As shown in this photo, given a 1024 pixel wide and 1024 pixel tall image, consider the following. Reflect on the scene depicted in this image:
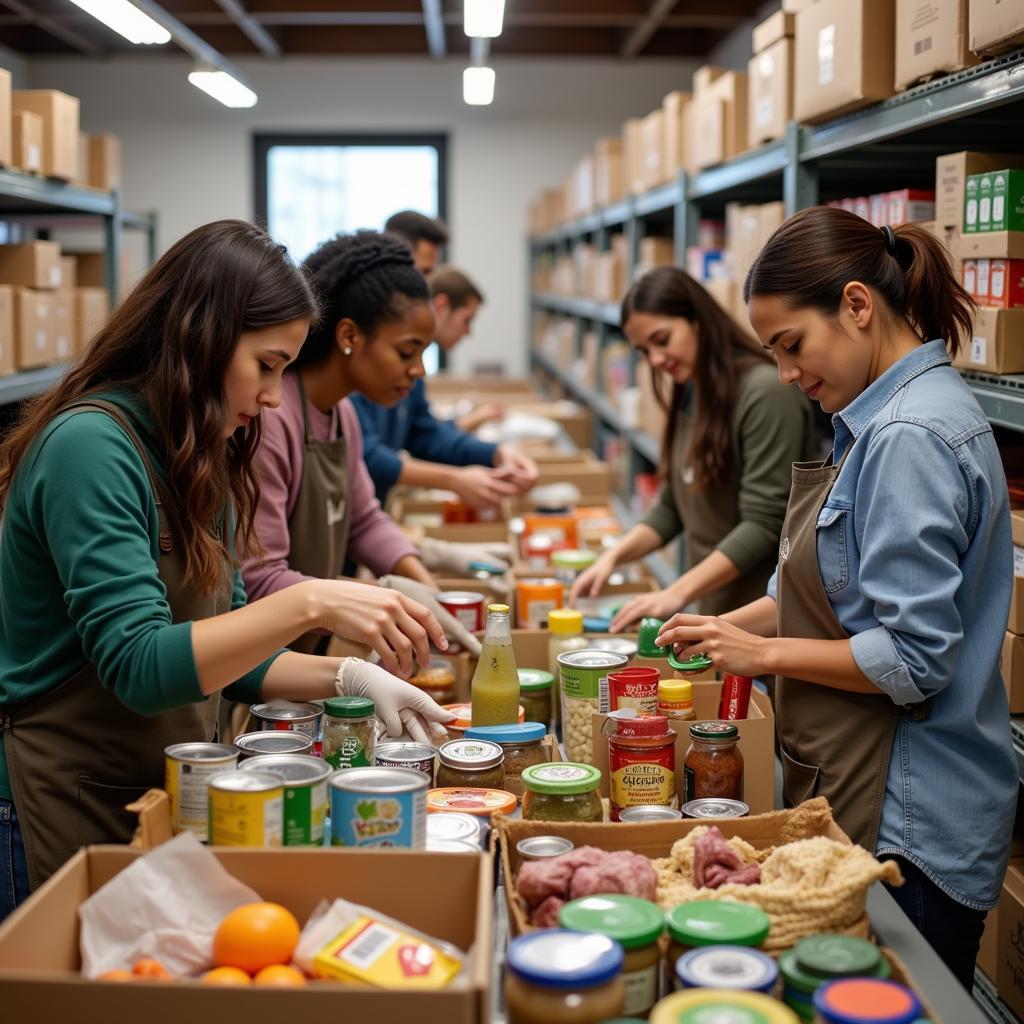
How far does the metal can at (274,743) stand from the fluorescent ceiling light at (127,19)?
2.56 m

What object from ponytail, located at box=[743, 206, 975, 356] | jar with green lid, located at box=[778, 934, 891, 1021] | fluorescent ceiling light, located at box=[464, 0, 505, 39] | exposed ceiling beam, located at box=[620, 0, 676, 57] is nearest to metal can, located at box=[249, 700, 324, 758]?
jar with green lid, located at box=[778, 934, 891, 1021]

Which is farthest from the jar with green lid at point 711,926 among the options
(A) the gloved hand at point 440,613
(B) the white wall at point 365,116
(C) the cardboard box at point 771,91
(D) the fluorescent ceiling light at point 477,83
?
(B) the white wall at point 365,116

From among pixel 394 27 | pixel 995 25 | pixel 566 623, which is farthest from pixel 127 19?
pixel 394 27

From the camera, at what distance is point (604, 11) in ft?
31.1

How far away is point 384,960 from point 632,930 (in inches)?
10.2

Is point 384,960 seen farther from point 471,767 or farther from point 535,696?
point 535,696

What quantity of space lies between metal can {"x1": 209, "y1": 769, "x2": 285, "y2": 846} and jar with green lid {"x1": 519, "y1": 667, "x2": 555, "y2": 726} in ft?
3.19

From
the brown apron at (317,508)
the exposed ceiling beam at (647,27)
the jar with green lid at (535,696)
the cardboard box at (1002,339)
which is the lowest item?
the jar with green lid at (535,696)

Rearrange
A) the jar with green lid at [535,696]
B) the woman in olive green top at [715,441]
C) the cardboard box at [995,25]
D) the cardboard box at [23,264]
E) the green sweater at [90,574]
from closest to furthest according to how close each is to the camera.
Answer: the green sweater at [90,574] → the cardboard box at [995,25] → the jar with green lid at [535,696] → the woman in olive green top at [715,441] → the cardboard box at [23,264]

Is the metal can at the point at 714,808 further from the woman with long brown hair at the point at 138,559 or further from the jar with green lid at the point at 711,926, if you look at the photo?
the woman with long brown hair at the point at 138,559

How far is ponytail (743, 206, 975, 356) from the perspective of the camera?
190 cm

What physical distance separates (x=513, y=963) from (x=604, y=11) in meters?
9.37

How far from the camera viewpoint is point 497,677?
216cm

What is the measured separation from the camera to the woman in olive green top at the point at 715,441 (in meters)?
3.08
